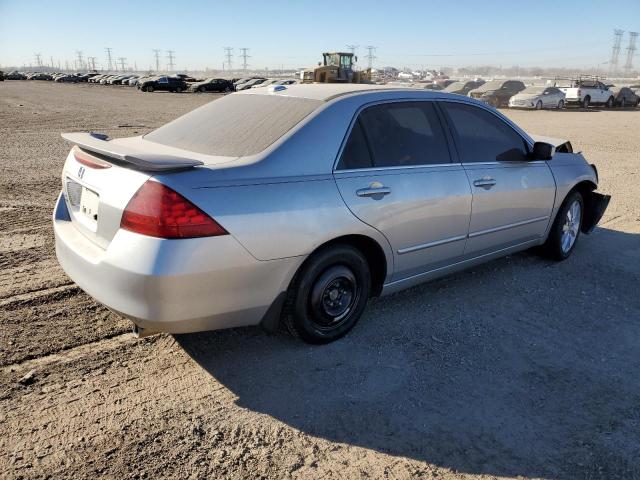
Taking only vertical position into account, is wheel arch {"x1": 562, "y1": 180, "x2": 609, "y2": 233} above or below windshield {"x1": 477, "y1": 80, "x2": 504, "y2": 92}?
below

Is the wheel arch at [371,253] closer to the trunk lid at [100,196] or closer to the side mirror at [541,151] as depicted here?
the trunk lid at [100,196]

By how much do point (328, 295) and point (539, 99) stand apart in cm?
3001

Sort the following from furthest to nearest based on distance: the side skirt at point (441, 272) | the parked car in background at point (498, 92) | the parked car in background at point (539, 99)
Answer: the parked car in background at point (498, 92), the parked car in background at point (539, 99), the side skirt at point (441, 272)

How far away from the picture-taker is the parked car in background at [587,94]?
3127cm

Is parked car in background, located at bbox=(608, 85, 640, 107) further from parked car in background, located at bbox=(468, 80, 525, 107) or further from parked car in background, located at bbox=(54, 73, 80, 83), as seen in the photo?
parked car in background, located at bbox=(54, 73, 80, 83)

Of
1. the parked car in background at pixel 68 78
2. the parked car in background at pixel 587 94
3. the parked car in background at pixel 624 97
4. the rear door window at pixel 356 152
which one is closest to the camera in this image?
the rear door window at pixel 356 152

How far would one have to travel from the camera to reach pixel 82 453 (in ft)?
8.26

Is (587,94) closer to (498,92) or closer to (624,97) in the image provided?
(624,97)

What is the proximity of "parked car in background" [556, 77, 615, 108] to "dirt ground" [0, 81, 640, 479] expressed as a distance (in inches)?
1205

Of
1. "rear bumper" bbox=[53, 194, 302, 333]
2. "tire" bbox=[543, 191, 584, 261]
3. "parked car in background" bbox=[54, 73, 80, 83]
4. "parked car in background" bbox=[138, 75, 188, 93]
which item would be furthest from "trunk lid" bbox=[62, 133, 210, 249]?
"parked car in background" bbox=[54, 73, 80, 83]

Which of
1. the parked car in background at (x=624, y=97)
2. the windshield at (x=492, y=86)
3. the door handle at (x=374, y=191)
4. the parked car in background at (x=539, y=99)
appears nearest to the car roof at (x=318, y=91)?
the door handle at (x=374, y=191)

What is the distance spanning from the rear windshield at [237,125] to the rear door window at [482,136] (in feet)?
4.16

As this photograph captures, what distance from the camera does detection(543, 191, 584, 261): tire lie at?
17.0 ft

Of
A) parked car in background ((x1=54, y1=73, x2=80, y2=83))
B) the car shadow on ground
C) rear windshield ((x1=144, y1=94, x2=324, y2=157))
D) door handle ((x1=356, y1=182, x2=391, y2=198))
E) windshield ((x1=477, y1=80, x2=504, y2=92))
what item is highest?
parked car in background ((x1=54, y1=73, x2=80, y2=83))
